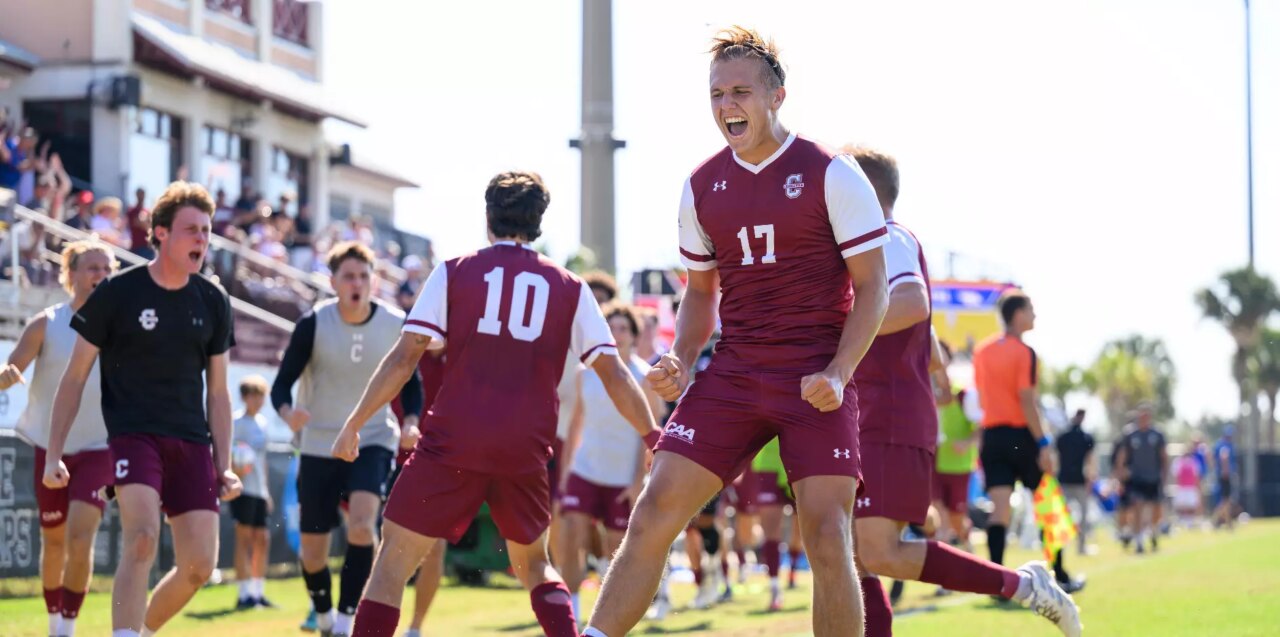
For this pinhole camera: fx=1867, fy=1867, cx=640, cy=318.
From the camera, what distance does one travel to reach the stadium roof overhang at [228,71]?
108 ft

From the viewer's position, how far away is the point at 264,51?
1501 inches

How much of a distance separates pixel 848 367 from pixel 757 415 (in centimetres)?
36

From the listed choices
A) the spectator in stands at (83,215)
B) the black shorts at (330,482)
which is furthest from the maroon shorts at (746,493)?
the spectator in stands at (83,215)

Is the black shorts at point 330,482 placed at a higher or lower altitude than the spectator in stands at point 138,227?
lower

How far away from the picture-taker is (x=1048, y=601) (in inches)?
327

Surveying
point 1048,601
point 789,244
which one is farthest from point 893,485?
point 789,244

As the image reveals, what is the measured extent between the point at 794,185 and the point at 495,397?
1.78 m

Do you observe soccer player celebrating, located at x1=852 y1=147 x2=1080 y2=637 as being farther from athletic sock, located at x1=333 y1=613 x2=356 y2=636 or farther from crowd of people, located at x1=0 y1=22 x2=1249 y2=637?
athletic sock, located at x1=333 y1=613 x2=356 y2=636

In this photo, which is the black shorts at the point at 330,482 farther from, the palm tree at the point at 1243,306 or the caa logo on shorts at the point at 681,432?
the palm tree at the point at 1243,306

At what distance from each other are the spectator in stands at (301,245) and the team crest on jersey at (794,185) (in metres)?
23.4

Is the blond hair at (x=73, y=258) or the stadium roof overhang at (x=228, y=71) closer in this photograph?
the blond hair at (x=73, y=258)

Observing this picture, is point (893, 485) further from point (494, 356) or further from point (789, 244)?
point (789, 244)

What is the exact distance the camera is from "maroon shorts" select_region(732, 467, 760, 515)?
16203 millimetres

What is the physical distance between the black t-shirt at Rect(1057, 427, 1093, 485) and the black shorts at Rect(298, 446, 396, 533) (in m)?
15.8
